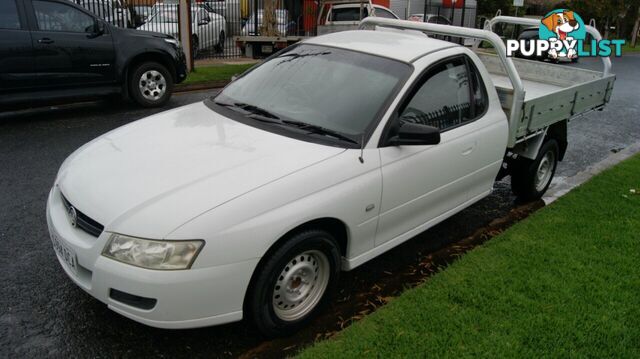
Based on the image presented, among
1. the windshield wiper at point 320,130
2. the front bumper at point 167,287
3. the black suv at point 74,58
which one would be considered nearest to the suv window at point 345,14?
the black suv at point 74,58

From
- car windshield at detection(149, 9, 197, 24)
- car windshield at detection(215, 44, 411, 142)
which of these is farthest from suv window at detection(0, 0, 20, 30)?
car windshield at detection(149, 9, 197, 24)

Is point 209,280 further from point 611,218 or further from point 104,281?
point 611,218

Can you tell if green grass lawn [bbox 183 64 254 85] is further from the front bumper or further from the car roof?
the front bumper

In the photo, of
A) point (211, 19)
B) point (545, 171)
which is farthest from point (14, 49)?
point (211, 19)

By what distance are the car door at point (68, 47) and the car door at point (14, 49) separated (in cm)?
13

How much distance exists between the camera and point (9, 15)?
7.93 metres

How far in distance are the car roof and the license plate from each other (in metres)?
2.54

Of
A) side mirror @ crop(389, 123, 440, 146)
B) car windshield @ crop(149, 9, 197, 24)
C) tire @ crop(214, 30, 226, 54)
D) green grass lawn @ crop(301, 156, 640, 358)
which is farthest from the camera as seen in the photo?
tire @ crop(214, 30, 226, 54)

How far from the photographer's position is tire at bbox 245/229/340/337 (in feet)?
10.3

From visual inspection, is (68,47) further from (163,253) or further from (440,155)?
(163,253)

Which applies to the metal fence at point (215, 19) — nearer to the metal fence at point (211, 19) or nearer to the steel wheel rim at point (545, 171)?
the metal fence at point (211, 19)

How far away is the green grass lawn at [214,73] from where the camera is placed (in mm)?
12442

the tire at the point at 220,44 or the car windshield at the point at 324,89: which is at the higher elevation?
the car windshield at the point at 324,89

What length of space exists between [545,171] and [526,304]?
114 inches
